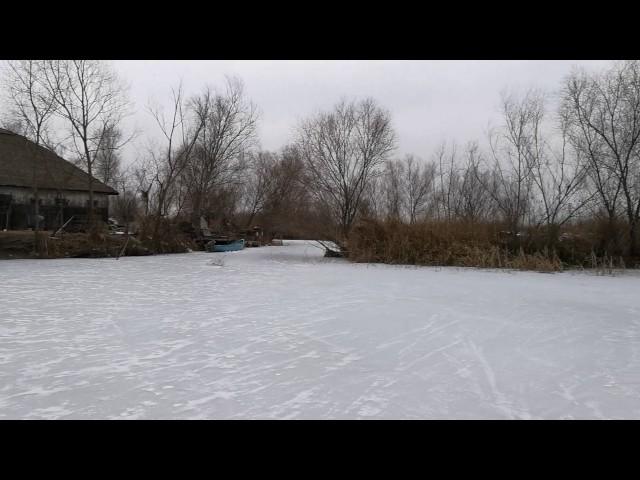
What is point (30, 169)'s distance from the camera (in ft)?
87.6

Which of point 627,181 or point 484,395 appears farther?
point 627,181

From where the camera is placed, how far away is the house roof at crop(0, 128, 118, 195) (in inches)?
997

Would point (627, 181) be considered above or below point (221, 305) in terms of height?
above

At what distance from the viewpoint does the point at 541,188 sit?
782 inches

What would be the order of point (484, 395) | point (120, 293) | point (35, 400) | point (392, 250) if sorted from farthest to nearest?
1. point (392, 250)
2. point (120, 293)
3. point (484, 395)
4. point (35, 400)

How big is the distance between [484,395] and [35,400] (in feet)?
10.7

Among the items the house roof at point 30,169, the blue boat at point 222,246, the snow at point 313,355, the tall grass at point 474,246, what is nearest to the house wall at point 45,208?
the house roof at point 30,169

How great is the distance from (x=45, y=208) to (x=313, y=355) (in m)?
28.1

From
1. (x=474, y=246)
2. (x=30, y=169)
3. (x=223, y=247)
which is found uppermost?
(x=30, y=169)

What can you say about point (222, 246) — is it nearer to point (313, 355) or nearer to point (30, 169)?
point (30, 169)

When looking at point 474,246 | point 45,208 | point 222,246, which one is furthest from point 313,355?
point 45,208
